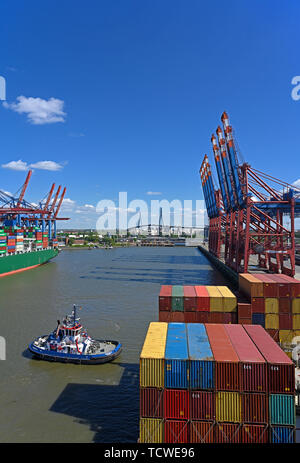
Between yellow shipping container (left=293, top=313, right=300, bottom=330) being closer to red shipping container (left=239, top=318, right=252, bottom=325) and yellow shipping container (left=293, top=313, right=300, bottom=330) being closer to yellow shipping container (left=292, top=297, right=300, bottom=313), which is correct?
yellow shipping container (left=292, top=297, right=300, bottom=313)

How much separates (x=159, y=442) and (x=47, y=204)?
10526cm

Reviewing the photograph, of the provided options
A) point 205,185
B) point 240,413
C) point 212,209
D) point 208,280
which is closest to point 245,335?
point 240,413

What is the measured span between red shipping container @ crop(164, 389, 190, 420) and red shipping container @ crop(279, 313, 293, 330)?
10.4 m

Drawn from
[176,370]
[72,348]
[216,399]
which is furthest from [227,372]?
[72,348]

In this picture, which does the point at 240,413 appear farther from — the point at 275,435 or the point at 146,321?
the point at 146,321

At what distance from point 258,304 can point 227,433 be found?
9.90 metres

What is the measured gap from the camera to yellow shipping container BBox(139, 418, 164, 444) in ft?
35.4

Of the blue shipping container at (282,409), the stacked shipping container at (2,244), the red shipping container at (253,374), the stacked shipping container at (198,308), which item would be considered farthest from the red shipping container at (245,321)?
the stacked shipping container at (2,244)

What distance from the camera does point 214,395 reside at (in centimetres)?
1066

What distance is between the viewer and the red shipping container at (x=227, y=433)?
10.6 metres

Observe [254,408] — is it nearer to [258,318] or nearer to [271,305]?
[258,318]

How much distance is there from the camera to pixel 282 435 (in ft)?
34.4

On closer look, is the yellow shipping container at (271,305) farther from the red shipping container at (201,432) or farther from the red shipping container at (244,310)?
the red shipping container at (201,432)
